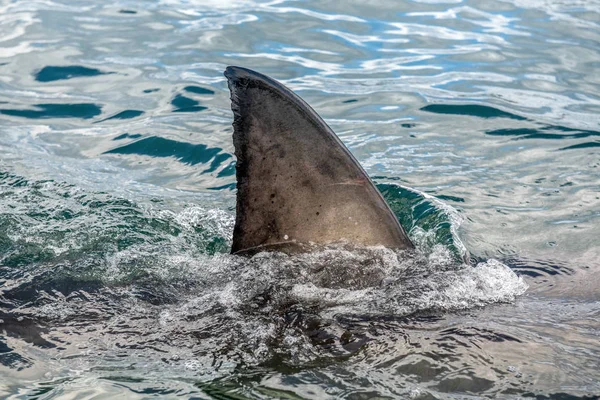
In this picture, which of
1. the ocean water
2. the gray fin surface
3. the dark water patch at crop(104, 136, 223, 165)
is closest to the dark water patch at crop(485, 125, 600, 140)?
the ocean water

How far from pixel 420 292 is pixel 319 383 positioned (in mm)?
827

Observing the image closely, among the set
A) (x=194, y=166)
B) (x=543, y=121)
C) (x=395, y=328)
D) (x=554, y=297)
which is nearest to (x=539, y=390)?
(x=395, y=328)

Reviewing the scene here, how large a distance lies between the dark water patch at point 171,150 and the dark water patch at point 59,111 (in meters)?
0.92

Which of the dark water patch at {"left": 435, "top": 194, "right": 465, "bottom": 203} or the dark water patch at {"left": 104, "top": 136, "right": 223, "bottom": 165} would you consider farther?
the dark water patch at {"left": 104, "top": 136, "right": 223, "bottom": 165}

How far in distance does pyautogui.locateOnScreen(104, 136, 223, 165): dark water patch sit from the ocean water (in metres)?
0.02

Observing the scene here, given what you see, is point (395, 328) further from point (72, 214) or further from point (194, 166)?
point (194, 166)

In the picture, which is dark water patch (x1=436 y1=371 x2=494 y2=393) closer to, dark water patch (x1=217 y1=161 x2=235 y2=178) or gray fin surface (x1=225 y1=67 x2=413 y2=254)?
gray fin surface (x1=225 y1=67 x2=413 y2=254)

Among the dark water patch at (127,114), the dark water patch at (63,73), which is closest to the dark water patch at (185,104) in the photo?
the dark water patch at (127,114)

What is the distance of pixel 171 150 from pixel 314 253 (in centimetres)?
343

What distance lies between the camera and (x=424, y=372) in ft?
10.7

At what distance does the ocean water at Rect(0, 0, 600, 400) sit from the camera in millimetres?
3363

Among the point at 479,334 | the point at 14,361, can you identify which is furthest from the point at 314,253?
the point at 14,361

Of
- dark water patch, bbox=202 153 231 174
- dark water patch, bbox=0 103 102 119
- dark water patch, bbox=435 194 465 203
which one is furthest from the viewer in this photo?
dark water patch, bbox=0 103 102 119

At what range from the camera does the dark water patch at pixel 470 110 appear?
310 inches
